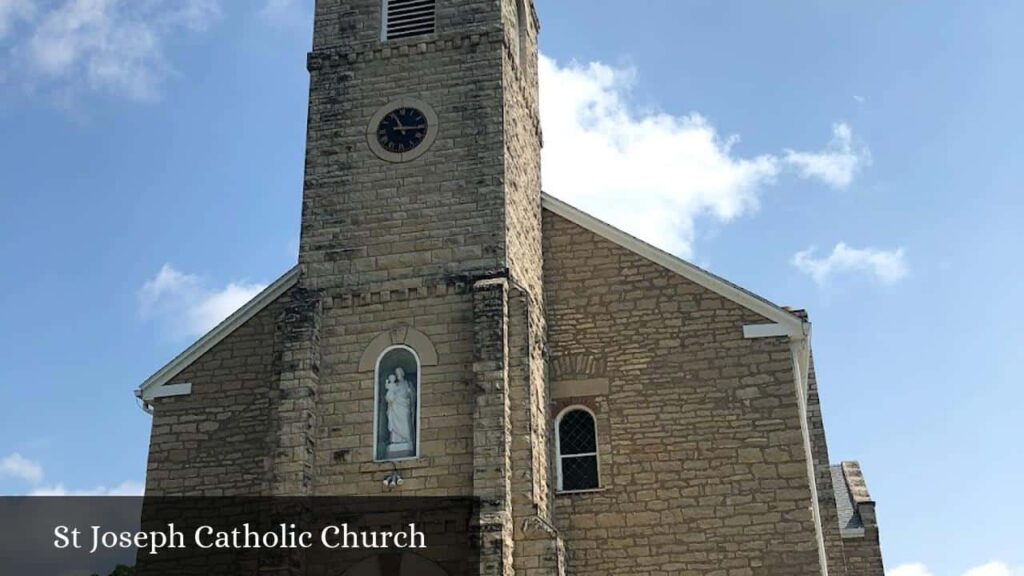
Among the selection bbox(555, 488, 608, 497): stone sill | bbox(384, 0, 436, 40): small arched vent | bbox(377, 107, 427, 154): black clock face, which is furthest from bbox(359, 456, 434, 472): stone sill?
bbox(384, 0, 436, 40): small arched vent

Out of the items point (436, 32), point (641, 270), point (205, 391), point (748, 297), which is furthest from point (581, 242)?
point (205, 391)

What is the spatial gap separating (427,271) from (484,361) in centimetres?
192

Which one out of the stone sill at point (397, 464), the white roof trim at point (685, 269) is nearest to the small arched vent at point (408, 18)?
the white roof trim at point (685, 269)

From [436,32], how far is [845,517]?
14.2 m

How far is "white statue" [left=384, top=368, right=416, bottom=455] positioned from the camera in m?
15.5

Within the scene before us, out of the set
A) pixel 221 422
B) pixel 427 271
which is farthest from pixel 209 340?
pixel 427 271

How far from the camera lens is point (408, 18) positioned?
18406mm

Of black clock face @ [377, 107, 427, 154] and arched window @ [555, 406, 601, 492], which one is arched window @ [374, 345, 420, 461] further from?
black clock face @ [377, 107, 427, 154]

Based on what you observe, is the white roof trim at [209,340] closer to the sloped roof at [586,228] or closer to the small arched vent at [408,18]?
the sloped roof at [586,228]

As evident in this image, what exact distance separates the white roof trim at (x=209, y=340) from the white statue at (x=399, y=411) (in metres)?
3.43

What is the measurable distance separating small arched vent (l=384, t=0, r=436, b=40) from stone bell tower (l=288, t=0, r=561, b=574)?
0.02 m

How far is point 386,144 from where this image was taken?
17516 mm

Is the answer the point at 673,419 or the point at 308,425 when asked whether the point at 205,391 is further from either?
the point at 673,419

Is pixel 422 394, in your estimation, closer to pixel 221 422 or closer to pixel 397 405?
pixel 397 405
